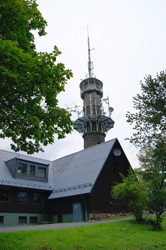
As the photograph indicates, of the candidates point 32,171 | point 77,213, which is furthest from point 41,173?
point 77,213

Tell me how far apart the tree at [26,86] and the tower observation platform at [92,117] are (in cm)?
2584

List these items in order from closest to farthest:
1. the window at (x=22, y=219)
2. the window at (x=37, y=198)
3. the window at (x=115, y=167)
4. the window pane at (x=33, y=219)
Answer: the window at (x=22, y=219) → the window pane at (x=33, y=219) → the window at (x=37, y=198) → the window at (x=115, y=167)

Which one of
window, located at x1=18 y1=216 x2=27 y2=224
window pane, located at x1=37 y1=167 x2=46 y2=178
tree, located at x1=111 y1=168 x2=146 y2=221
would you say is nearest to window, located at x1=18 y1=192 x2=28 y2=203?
window, located at x1=18 y1=216 x2=27 y2=224

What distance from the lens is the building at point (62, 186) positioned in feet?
65.8

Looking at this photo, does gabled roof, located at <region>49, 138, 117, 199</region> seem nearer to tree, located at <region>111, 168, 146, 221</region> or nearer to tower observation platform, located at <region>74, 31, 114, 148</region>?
tree, located at <region>111, 168, 146, 221</region>

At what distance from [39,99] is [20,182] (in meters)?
15.1

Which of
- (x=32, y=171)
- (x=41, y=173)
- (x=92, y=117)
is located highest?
(x=92, y=117)

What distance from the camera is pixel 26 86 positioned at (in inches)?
323

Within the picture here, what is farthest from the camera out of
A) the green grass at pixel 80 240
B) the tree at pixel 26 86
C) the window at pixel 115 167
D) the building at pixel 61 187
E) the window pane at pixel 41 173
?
the window pane at pixel 41 173

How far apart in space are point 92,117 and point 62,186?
1621cm

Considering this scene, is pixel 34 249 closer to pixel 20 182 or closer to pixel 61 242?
pixel 61 242

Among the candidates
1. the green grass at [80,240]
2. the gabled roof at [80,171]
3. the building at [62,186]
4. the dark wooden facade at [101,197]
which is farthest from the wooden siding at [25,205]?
the green grass at [80,240]

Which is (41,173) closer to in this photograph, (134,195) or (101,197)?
(101,197)

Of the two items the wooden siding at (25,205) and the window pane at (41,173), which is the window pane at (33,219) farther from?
the window pane at (41,173)
